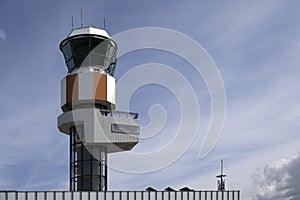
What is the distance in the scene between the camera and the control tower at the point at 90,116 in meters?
50.9

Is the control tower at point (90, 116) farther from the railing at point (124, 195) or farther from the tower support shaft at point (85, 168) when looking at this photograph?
the railing at point (124, 195)

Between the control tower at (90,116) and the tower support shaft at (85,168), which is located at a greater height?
the control tower at (90,116)

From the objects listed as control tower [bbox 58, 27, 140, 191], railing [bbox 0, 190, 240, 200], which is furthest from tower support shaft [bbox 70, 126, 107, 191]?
railing [bbox 0, 190, 240, 200]

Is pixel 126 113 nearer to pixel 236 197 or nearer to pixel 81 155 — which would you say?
pixel 81 155

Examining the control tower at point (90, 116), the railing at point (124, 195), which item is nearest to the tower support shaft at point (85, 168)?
the control tower at point (90, 116)

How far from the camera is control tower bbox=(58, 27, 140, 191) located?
50906 mm

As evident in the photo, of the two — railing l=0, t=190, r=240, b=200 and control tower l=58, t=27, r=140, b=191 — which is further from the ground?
control tower l=58, t=27, r=140, b=191

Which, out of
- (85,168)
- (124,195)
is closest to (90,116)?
(85,168)

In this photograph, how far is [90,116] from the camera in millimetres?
50750

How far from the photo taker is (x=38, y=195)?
119 ft

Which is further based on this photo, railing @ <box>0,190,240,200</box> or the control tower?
the control tower

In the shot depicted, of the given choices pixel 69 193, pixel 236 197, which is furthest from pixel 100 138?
pixel 236 197

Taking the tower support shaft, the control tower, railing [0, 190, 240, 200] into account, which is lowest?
railing [0, 190, 240, 200]

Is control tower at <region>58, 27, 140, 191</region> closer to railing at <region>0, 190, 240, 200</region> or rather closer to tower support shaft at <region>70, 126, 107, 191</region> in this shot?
tower support shaft at <region>70, 126, 107, 191</region>
